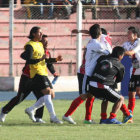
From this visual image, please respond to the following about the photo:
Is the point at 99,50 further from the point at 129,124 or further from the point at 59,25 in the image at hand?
the point at 59,25

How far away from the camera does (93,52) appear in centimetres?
1155

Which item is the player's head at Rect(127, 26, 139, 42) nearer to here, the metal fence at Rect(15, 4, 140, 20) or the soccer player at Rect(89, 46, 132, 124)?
the soccer player at Rect(89, 46, 132, 124)

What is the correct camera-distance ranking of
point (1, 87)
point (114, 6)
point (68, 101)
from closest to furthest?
point (68, 101) → point (1, 87) → point (114, 6)

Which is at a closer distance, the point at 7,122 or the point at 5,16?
the point at 7,122

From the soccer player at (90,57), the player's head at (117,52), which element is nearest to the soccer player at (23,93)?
the soccer player at (90,57)

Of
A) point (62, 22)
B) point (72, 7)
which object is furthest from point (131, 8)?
point (62, 22)

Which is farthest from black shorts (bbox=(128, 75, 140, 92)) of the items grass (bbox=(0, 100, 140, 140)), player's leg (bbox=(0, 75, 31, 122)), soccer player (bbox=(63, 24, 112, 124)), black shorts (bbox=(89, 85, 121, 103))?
player's leg (bbox=(0, 75, 31, 122))

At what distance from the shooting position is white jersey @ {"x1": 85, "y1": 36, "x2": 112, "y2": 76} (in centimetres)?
1147

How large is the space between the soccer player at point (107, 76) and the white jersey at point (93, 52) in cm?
10

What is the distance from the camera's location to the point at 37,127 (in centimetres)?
1105

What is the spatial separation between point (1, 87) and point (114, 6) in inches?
225

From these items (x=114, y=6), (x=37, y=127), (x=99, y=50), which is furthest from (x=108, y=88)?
(x=114, y=6)

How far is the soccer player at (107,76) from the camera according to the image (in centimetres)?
1128

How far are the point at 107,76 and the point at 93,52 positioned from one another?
521mm
